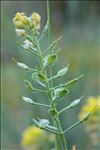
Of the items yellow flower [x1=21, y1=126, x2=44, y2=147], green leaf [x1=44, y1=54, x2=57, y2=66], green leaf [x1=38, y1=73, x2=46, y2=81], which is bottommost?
green leaf [x1=38, y1=73, x2=46, y2=81]

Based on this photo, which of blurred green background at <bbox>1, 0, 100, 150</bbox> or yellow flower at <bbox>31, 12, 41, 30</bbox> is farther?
blurred green background at <bbox>1, 0, 100, 150</bbox>

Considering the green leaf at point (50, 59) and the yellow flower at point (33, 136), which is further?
the yellow flower at point (33, 136)

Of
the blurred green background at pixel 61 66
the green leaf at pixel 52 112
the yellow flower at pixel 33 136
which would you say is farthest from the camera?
the blurred green background at pixel 61 66

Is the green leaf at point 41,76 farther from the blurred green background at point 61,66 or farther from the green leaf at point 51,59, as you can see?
the blurred green background at point 61,66

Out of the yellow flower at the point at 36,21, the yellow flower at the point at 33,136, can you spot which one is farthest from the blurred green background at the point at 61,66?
the yellow flower at the point at 36,21

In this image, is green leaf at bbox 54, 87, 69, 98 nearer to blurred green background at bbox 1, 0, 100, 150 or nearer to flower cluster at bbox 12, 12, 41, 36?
flower cluster at bbox 12, 12, 41, 36

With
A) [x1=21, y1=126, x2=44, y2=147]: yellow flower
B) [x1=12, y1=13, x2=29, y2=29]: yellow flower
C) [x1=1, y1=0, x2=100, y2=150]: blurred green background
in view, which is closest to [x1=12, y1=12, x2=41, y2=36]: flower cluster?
[x1=12, y1=13, x2=29, y2=29]: yellow flower

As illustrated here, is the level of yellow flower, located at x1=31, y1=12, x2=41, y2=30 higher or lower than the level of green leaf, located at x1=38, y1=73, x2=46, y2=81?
higher

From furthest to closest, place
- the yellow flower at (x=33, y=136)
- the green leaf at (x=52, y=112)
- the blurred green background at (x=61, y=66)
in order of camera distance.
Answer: the blurred green background at (x=61, y=66), the yellow flower at (x=33, y=136), the green leaf at (x=52, y=112)

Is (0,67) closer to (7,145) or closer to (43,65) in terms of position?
(7,145)
